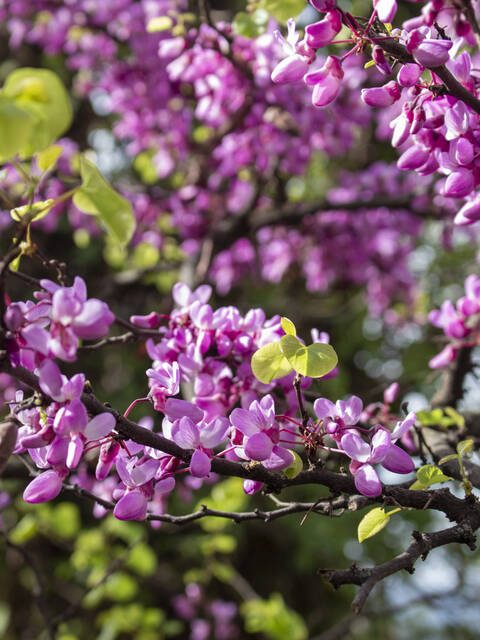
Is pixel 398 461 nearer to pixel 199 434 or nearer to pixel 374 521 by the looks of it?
pixel 374 521

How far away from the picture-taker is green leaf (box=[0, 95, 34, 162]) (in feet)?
2.01

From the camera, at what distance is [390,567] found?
831 mm

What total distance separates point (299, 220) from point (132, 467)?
2.42 m

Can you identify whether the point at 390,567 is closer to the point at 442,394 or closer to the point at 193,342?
the point at 193,342

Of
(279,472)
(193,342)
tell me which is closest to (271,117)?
(193,342)

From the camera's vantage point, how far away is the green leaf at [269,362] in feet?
3.05

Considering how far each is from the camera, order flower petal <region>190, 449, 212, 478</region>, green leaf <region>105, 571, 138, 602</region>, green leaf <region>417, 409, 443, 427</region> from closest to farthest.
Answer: flower petal <region>190, 449, 212, 478</region> → green leaf <region>417, 409, 443, 427</region> → green leaf <region>105, 571, 138, 602</region>

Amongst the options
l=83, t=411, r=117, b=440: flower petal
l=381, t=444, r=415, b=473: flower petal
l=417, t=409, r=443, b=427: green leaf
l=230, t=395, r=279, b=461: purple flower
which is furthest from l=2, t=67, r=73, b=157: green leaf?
l=417, t=409, r=443, b=427: green leaf

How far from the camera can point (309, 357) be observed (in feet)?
2.97

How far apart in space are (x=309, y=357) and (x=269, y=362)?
7 centimetres

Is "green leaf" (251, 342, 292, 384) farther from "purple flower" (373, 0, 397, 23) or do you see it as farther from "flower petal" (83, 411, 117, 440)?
"purple flower" (373, 0, 397, 23)

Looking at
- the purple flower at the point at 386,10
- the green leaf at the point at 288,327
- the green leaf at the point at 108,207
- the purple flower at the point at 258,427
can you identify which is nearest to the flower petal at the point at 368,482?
the purple flower at the point at 258,427

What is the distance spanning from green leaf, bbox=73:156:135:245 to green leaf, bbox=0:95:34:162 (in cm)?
13

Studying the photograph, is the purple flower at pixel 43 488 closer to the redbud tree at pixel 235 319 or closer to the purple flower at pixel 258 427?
the redbud tree at pixel 235 319
